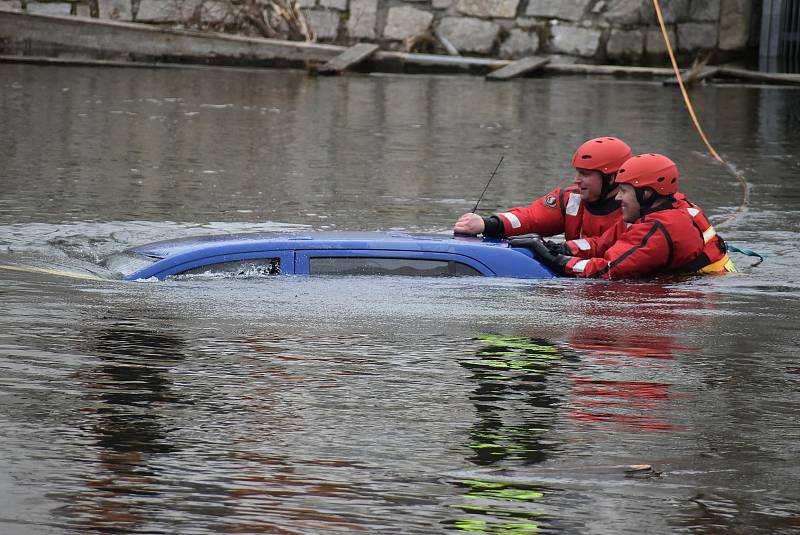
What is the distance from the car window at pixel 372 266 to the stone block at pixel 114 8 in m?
17.6

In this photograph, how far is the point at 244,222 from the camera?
10.8m

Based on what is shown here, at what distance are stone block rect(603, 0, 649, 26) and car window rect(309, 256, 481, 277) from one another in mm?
18372

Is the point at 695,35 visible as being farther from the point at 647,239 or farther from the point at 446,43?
the point at 647,239

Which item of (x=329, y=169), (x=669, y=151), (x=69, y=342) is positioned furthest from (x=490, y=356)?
(x=669, y=151)

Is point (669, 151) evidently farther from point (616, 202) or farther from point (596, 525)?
point (596, 525)

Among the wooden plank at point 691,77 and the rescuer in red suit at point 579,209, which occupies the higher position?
the wooden plank at point 691,77

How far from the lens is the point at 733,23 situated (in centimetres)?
2641

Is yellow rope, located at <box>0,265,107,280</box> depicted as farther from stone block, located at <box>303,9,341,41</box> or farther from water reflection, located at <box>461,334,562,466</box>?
stone block, located at <box>303,9,341,41</box>

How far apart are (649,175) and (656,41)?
18.3m

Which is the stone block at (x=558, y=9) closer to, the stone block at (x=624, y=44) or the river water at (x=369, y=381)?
the stone block at (x=624, y=44)

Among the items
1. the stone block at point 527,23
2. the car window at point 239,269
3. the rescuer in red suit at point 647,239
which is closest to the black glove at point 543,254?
the rescuer in red suit at point 647,239

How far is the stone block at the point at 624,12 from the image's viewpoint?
84.6 ft

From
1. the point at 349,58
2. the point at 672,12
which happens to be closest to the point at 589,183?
the point at 349,58

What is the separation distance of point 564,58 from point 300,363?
20.5m
